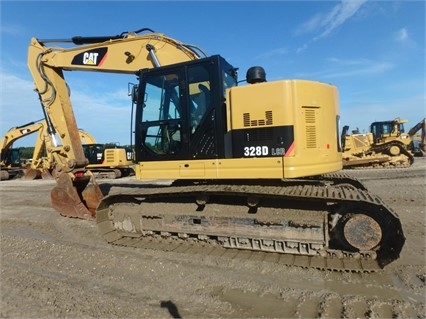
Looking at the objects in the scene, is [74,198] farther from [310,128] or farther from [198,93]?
[310,128]

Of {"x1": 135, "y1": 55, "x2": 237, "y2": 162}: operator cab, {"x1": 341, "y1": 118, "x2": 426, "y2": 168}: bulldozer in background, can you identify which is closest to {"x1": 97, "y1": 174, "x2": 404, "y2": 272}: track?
{"x1": 135, "y1": 55, "x2": 237, "y2": 162}: operator cab

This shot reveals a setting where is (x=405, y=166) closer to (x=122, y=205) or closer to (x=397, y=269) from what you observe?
(x=397, y=269)

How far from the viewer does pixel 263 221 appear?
4977mm

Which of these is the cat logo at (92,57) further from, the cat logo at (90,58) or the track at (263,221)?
the track at (263,221)

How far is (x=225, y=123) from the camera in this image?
5.24 meters

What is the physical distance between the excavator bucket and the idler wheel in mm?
5342

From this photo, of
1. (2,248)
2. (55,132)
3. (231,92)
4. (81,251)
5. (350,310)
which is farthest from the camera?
(55,132)

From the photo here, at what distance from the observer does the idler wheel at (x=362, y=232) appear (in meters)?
4.48

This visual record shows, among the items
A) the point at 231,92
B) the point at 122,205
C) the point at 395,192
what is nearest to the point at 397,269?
the point at 231,92

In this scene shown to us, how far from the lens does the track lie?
14.9 feet

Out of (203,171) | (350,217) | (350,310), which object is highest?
(203,171)

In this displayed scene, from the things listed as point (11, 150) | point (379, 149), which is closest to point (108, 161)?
point (11, 150)

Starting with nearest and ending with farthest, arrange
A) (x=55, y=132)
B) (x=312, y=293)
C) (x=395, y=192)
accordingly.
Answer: (x=312, y=293) → (x=55, y=132) → (x=395, y=192)

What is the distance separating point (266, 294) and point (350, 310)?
89 cm
